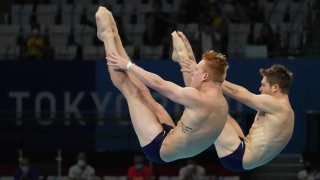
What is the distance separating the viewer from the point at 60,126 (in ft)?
66.2

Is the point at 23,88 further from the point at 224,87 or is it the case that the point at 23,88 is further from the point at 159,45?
the point at 224,87

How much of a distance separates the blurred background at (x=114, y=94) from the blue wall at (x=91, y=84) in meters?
0.02

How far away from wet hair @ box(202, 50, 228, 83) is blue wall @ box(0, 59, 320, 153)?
9.35 m

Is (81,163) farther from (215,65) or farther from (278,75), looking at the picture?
(215,65)

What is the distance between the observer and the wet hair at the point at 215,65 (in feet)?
34.1

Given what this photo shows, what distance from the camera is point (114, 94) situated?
20281mm

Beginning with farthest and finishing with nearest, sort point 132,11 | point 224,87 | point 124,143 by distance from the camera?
point 132,11 → point 124,143 → point 224,87

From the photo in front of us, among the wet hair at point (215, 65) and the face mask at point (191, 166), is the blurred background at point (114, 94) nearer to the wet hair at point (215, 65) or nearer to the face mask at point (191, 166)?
the face mask at point (191, 166)

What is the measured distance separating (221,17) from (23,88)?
14.5 feet

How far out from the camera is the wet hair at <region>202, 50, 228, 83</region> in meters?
10.4

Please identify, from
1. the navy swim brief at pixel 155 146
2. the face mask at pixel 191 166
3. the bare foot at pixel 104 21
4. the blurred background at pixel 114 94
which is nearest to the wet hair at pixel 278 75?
the navy swim brief at pixel 155 146

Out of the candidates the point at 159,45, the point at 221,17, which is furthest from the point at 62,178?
the point at 221,17

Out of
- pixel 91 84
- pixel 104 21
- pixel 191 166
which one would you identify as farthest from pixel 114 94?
pixel 104 21

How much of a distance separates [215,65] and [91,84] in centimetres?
1010
